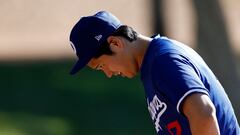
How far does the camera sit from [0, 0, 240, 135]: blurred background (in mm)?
9641

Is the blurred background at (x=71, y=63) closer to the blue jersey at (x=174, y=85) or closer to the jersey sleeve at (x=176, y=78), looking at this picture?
the blue jersey at (x=174, y=85)

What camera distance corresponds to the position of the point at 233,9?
13.1 metres

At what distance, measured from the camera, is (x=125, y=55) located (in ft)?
13.1

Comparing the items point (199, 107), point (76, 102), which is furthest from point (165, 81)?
point (76, 102)

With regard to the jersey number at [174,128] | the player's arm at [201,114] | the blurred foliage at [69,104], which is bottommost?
the blurred foliage at [69,104]

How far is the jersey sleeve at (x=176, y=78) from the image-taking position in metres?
3.73

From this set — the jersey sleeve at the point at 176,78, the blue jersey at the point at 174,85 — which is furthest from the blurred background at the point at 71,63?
the jersey sleeve at the point at 176,78

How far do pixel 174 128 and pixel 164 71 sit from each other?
320 millimetres

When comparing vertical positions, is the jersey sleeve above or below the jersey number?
above

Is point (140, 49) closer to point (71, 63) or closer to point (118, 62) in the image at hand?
point (118, 62)

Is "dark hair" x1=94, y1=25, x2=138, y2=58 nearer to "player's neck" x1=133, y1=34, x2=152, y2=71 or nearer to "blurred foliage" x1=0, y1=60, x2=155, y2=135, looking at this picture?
"player's neck" x1=133, y1=34, x2=152, y2=71

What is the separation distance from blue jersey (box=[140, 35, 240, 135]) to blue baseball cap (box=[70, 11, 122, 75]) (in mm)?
221

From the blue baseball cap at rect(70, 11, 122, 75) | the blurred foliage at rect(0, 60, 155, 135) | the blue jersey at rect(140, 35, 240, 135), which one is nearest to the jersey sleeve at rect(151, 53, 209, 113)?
the blue jersey at rect(140, 35, 240, 135)

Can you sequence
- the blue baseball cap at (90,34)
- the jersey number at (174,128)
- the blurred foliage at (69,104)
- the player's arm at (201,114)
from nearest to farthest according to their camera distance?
1. the player's arm at (201,114)
2. the jersey number at (174,128)
3. the blue baseball cap at (90,34)
4. the blurred foliage at (69,104)
